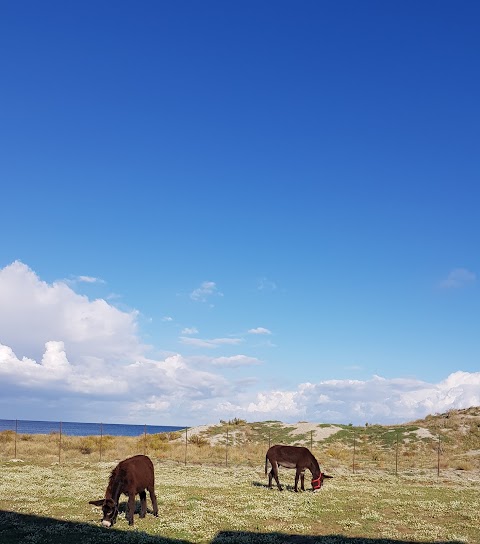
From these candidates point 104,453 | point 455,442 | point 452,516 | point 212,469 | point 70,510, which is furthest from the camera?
point 455,442

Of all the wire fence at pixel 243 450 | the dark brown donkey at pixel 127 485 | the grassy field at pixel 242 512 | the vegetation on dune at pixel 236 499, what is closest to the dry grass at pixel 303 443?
the wire fence at pixel 243 450

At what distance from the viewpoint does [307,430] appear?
79250 mm

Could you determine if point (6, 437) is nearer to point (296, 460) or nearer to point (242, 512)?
point (296, 460)

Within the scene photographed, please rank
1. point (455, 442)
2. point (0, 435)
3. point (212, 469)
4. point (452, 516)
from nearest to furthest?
point (452, 516) < point (212, 469) < point (0, 435) < point (455, 442)

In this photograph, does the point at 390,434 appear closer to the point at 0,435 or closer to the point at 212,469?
the point at 212,469

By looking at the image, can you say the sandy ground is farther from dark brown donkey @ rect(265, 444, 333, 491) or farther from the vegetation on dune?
dark brown donkey @ rect(265, 444, 333, 491)

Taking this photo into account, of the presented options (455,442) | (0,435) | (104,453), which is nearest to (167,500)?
(104,453)

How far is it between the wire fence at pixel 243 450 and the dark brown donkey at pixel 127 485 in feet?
93.2

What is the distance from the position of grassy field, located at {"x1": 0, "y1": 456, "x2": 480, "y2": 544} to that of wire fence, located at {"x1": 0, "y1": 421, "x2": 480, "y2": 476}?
44.1 feet

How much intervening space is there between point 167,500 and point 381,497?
12.5m

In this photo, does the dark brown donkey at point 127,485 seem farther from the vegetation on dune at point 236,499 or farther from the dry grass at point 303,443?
the dry grass at point 303,443

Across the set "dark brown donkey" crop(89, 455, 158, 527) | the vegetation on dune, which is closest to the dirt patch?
the vegetation on dune

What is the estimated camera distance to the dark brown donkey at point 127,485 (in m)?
19.0

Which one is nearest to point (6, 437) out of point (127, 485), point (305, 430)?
point (305, 430)
